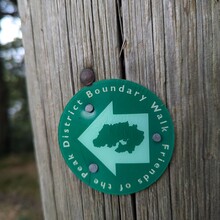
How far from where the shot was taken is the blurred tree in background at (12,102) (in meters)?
10.2

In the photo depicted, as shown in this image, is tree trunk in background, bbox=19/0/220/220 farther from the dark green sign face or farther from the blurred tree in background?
the blurred tree in background

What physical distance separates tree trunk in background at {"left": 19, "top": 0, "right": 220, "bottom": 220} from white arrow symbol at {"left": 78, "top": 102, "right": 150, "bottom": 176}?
0.30 ft

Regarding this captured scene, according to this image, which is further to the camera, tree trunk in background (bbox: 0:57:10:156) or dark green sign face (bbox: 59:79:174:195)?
tree trunk in background (bbox: 0:57:10:156)

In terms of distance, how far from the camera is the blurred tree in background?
33.3 feet

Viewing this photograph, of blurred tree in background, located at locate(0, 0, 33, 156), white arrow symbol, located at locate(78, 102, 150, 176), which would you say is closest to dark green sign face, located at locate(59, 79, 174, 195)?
white arrow symbol, located at locate(78, 102, 150, 176)

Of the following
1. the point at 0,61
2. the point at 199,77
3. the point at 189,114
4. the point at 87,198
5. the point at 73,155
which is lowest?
the point at 87,198

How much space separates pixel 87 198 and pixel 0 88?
395 inches

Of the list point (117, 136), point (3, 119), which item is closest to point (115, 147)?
point (117, 136)

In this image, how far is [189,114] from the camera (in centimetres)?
93

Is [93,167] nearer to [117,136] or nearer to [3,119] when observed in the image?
[117,136]

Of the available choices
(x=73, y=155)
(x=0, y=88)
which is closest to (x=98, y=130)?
(x=73, y=155)

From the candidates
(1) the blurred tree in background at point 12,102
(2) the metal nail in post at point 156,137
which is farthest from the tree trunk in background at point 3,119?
(2) the metal nail in post at point 156,137

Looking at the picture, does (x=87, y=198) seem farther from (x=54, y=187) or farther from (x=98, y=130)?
(x=98, y=130)

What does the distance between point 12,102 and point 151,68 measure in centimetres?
1151
